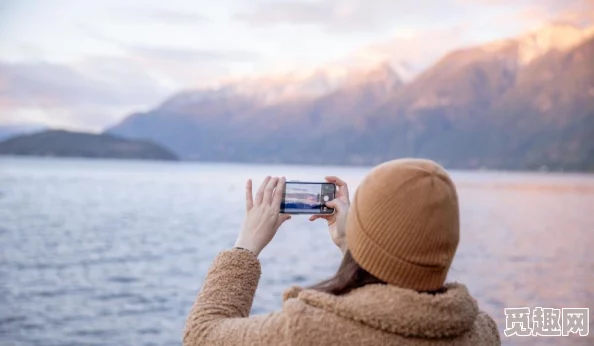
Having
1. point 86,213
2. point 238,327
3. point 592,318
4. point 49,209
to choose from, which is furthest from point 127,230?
point 238,327

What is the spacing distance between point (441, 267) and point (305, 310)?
Result: 31 cm

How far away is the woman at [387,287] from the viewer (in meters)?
1.51

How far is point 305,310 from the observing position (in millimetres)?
1521

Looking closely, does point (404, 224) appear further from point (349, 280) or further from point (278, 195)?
point (278, 195)

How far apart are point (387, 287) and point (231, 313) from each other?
1.23ft

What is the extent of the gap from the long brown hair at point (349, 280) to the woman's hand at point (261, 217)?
10.0 inches

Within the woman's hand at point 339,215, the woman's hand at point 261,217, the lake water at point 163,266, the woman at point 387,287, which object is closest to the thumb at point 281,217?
the woman's hand at point 261,217

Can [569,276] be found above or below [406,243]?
below

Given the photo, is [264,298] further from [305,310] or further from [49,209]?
[49,209]

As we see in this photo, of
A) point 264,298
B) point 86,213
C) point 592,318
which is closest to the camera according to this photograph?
point 592,318

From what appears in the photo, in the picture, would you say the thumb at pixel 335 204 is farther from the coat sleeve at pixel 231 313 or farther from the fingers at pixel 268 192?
the coat sleeve at pixel 231 313

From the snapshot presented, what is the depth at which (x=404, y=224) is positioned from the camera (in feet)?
4.98

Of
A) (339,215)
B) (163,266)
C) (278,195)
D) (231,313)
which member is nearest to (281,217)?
(278,195)

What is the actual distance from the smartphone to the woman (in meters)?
0.40
